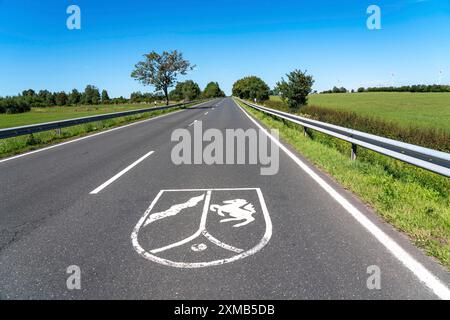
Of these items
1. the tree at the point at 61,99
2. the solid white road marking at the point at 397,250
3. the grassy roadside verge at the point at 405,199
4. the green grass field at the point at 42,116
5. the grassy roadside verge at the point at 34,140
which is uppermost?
the tree at the point at 61,99

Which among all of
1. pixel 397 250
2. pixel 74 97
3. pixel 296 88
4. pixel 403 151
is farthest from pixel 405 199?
pixel 74 97

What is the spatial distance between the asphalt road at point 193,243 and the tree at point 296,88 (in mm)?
34261

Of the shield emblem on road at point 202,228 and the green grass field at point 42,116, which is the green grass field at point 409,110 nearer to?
the shield emblem on road at point 202,228

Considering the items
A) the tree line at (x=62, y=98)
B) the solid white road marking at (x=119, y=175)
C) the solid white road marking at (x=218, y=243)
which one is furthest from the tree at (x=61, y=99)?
the solid white road marking at (x=218, y=243)

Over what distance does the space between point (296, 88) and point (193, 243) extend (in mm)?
37780

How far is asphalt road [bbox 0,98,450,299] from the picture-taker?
271 centimetres

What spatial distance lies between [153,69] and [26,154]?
3941 centimetres

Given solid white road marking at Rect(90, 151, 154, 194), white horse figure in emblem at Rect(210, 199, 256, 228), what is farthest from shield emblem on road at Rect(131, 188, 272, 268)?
solid white road marking at Rect(90, 151, 154, 194)

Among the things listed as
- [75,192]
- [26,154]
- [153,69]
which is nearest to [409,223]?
[75,192]

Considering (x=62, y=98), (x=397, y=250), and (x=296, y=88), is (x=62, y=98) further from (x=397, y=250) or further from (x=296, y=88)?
(x=397, y=250)

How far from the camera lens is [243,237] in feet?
12.1

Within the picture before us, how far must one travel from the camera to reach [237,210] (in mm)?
4613

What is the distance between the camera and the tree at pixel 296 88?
38438mm

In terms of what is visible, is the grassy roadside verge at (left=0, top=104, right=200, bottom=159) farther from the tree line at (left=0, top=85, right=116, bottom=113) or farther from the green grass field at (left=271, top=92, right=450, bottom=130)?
the tree line at (left=0, top=85, right=116, bottom=113)
